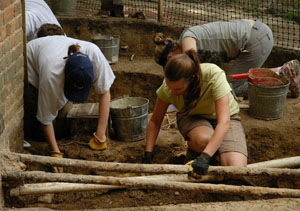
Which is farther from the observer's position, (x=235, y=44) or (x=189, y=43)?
(x=235, y=44)

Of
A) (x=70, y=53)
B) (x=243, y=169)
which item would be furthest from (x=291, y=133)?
(x=70, y=53)

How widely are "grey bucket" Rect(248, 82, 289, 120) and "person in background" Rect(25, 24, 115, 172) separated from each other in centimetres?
175

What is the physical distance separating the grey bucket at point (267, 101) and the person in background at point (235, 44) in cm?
38

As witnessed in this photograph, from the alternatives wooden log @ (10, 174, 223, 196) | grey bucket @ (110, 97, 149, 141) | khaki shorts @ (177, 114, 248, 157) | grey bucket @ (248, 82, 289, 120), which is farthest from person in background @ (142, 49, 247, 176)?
grey bucket @ (248, 82, 289, 120)

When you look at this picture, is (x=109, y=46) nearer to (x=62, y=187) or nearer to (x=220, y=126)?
(x=220, y=126)

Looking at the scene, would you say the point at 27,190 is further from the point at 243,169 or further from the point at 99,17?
the point at 99,17

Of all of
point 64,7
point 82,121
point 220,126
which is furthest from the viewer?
point 64,7

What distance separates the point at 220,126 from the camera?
370cm

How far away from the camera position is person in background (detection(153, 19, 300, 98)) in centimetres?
522

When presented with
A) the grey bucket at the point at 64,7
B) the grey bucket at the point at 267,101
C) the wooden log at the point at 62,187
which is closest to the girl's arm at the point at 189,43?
the grey bucket at the point at 267,101

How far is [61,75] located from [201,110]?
4.34ft

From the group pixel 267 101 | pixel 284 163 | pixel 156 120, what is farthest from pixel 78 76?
pixel 267 101

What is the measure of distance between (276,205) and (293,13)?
290 inches

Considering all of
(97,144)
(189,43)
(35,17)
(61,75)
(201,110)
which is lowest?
(97,144)
